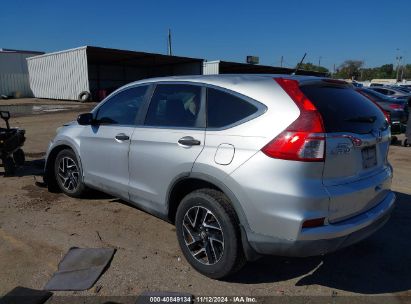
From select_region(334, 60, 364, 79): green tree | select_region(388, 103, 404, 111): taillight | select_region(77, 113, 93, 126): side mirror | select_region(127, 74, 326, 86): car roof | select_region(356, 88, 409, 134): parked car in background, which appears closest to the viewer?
select_region(127, 74, 326, 86): car roof

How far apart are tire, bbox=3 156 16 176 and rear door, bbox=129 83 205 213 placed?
3.66 m

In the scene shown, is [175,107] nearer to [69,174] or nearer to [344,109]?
[344,109]

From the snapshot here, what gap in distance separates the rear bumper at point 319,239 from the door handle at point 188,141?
0.90 metres

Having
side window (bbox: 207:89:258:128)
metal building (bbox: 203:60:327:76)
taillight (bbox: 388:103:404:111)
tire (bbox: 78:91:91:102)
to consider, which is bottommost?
tire (bbox: 78:91:91:102)

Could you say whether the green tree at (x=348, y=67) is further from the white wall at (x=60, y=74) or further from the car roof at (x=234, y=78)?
the car roof at (x=234, y=78)

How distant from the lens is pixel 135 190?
4141 millimetres

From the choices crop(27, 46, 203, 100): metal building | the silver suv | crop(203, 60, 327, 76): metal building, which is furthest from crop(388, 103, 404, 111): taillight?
crop(27, 46, 203, 100): metal building

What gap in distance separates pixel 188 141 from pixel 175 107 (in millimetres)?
530

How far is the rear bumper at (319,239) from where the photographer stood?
2816 mm

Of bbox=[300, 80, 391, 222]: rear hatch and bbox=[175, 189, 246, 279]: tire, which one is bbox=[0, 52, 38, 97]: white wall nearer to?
bbox=[175, 189, 246, 279]: tire

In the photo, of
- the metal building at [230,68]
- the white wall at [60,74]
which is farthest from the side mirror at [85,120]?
the metal building at [230,68]

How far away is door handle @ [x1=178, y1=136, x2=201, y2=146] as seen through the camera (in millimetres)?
3366

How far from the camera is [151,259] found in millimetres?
3791

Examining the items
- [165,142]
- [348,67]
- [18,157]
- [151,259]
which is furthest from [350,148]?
[348,67]
